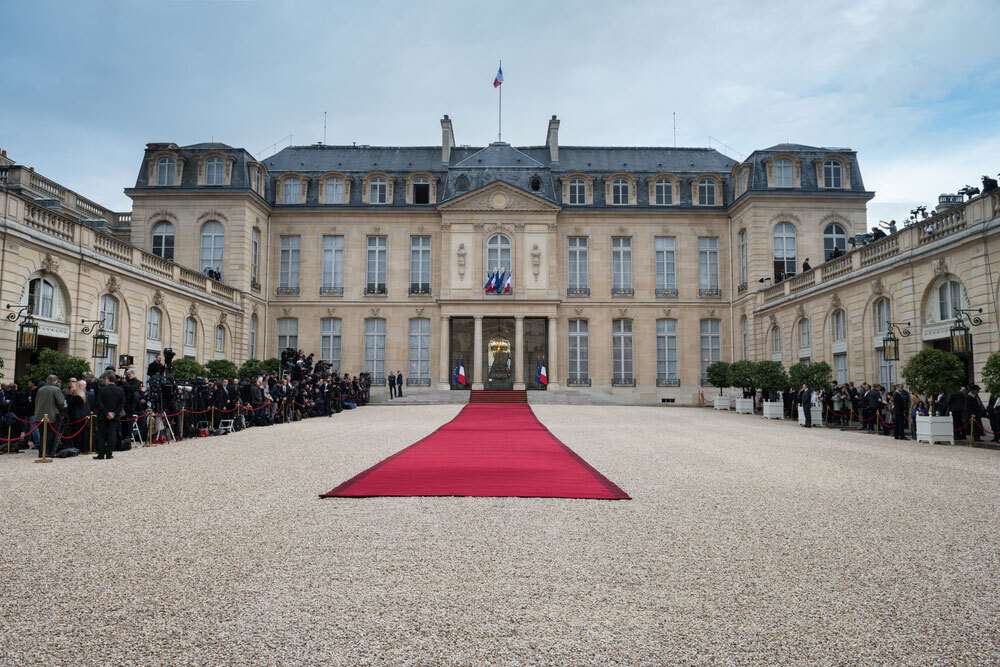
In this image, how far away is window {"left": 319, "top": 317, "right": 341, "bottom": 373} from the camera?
3416 cm

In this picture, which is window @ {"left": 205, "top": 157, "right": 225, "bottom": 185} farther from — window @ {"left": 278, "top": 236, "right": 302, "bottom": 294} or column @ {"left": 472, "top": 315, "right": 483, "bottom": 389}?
column @ {"left": 472, "top": 315, "right": 483, "bottom": 389}

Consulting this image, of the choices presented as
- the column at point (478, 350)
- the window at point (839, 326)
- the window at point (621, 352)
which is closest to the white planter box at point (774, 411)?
the window at point (839, 326)

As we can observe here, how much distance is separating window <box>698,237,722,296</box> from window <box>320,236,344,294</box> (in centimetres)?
1737

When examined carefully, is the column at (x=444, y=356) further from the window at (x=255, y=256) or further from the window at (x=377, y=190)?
the window at (x=255, y=256)

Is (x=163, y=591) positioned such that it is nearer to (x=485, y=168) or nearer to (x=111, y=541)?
(x=111, y=541)

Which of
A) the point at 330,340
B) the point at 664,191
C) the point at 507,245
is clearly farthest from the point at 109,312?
the point at 664,191

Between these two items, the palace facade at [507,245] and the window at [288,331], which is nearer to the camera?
the palace facade at [507,245]

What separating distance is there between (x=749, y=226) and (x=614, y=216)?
6.31 m

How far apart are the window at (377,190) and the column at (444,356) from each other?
668cm

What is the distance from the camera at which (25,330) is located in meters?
15.7

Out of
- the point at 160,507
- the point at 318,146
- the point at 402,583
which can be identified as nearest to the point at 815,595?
the point at 402,583

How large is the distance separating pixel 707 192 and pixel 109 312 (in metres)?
26.4

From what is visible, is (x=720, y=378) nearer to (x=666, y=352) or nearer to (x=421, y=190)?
(x=666, y=352)

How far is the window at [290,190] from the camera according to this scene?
1359 inches
